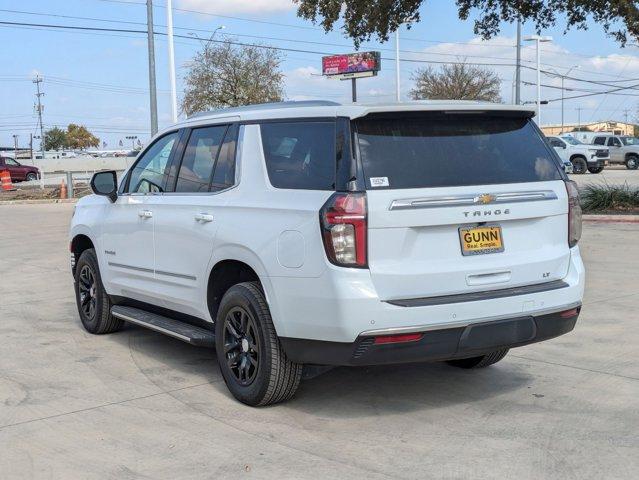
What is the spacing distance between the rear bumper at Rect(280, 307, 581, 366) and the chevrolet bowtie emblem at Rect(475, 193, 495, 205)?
28.6 inches

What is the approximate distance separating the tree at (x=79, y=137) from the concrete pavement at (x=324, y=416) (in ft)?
504

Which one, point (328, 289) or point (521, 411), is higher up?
point (328, 289)

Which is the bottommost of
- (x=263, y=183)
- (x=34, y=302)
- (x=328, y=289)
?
(x=34, y=302)

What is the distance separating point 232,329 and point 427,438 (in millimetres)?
1524

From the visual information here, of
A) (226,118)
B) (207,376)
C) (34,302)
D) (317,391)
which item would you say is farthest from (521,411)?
(34,302)

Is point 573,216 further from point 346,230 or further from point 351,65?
point 351,65

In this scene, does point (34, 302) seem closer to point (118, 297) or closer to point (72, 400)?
point (118, 297)

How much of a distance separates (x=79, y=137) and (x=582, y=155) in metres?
133

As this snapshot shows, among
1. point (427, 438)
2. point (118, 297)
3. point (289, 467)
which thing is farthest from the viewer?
point (118, 297)

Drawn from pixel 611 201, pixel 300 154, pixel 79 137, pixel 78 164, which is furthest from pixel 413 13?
pixel 79 137

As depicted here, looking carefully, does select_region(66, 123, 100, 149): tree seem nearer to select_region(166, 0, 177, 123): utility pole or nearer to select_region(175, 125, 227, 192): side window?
select_region(166, 0, 177, 123): utility pole

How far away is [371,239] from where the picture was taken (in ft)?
14.3

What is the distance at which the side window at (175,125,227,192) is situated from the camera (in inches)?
223

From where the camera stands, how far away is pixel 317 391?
5504 millimetres
